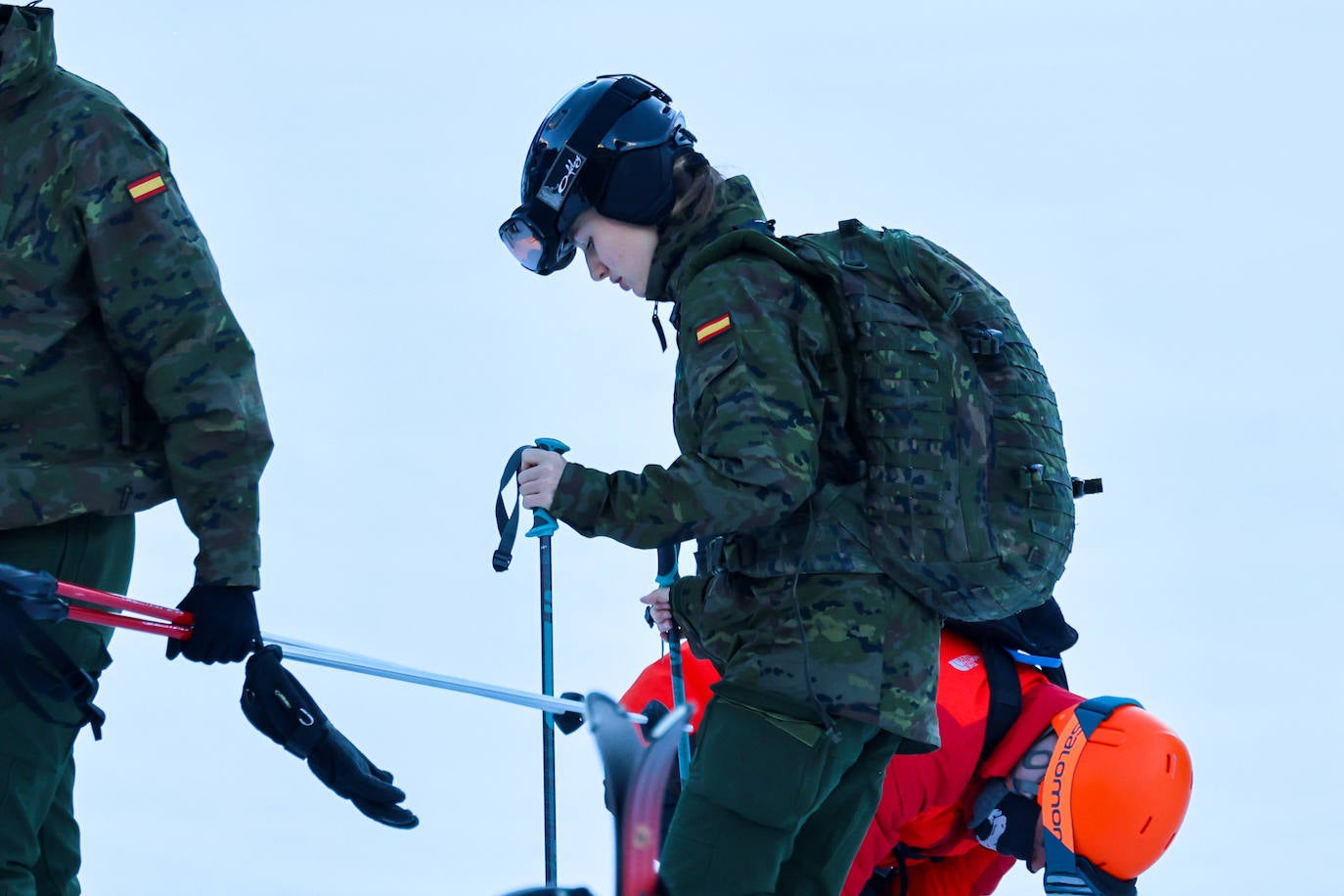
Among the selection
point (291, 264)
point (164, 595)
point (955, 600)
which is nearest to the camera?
point (955, 600)

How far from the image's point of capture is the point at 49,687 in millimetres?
2139

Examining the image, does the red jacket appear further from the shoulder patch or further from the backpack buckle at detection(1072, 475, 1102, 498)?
the backpack buckle at detection(1072, 475, 1102, 498)

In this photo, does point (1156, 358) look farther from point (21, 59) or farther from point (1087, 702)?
point (21, 59)

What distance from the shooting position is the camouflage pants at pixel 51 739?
2.13m

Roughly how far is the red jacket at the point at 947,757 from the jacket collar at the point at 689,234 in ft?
4.38

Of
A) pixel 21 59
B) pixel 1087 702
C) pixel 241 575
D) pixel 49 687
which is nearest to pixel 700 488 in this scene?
pixel 241 575

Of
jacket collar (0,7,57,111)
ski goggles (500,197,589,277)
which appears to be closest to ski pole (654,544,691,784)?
ski goggles (500,197,589,277)

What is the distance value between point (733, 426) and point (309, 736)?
74 centimetres

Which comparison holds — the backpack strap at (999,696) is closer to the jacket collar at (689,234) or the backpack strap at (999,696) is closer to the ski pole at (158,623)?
the ski pole at (158,623)

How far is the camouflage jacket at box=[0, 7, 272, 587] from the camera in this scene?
221 cm

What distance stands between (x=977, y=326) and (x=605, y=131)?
61 cm

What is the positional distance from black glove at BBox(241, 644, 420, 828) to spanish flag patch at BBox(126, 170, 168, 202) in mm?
611

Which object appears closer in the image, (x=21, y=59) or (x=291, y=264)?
(x=21, y=59)

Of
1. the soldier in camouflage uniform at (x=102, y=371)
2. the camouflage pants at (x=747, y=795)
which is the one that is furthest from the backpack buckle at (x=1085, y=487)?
the soldier in camouflage uniform at (x=102, y=371)
